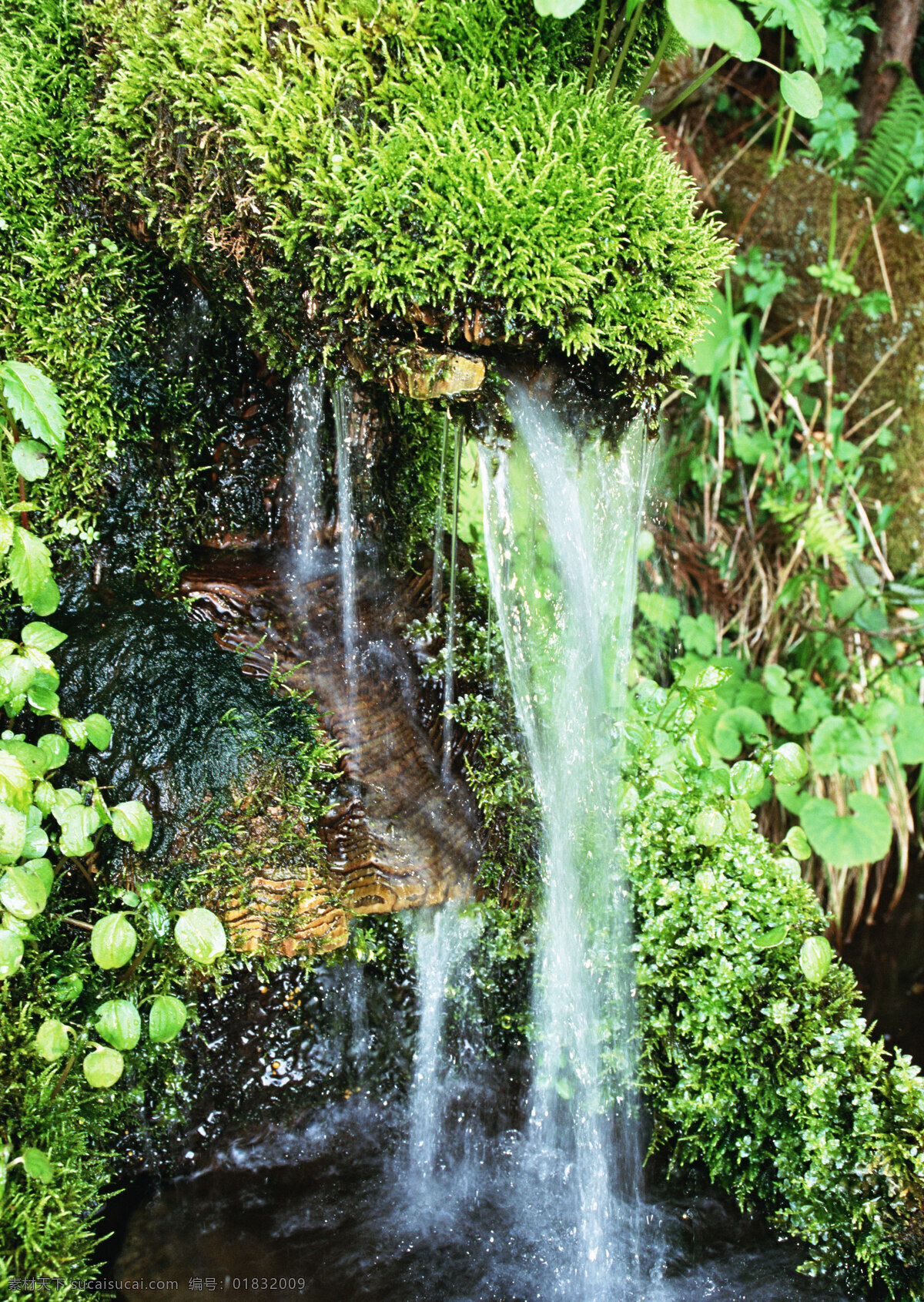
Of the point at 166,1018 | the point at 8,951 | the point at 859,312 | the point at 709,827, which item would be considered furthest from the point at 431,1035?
the point at 859,312

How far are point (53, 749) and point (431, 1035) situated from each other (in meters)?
1.45

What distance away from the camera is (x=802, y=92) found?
1854mm

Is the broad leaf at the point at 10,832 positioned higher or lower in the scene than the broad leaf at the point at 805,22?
lower

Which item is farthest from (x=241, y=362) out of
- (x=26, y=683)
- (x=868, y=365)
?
(x=868, y=365)

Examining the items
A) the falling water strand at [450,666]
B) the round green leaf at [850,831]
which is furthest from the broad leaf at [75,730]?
the round green leaf at [850,831]

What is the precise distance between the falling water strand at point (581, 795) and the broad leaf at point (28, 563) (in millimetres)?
1055

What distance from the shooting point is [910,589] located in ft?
11.2

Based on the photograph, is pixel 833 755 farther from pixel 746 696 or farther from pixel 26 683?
pixel 26 683

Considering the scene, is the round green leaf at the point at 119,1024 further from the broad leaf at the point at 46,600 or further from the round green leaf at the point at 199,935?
the broad leaf at the point at 46,600

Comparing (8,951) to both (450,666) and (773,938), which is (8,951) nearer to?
(450,666)

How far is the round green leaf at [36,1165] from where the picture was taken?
1540 millimetres

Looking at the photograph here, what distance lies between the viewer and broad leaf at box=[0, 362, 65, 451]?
1.86 m

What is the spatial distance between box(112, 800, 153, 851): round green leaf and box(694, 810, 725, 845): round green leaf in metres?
1.36

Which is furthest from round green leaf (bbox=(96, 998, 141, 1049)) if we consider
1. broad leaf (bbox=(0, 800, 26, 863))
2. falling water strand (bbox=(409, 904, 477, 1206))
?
falling water strand (bbox=(409, 904, 477, 1206))
